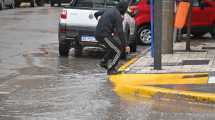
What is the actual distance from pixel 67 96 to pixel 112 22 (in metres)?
2.64

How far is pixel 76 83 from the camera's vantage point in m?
12.2

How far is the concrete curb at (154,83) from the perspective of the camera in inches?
399

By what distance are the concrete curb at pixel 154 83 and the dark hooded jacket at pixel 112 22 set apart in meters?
0.88

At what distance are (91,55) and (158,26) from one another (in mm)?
4713

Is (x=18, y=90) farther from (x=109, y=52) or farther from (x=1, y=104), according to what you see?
(x=109, y=52)

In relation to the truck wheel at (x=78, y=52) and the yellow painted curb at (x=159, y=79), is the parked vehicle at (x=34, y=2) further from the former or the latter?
the yellow painted curb at (x=159, y=79)

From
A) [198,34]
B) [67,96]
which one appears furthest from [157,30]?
[198,34]

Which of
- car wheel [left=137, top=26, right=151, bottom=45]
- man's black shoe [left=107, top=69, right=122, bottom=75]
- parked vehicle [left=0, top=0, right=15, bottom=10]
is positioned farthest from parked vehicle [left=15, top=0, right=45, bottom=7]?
man's black shoe [left=107, top=69, right=122, bottom=75]

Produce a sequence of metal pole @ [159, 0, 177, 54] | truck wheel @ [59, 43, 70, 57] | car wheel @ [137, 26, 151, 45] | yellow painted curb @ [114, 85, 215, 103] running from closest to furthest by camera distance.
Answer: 1. yellow painted curb @ [114, 85, 215, 103]
2. metal pole @ [159, 0, 177, 54]
3. truck wheel @ [59, 43, 70, 57]
4. car wheel @ [137, 26, 151, 45]

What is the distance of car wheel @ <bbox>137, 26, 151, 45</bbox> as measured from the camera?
19938 mm

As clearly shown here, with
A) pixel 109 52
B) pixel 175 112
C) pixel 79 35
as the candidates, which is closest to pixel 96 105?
pixel 175 112

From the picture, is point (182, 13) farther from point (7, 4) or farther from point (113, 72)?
point (7, 4)

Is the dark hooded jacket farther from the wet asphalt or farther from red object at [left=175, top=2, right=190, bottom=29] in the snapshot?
red object at [left=175, top=2, right=190, bottom=29]

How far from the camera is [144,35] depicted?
788 inches
